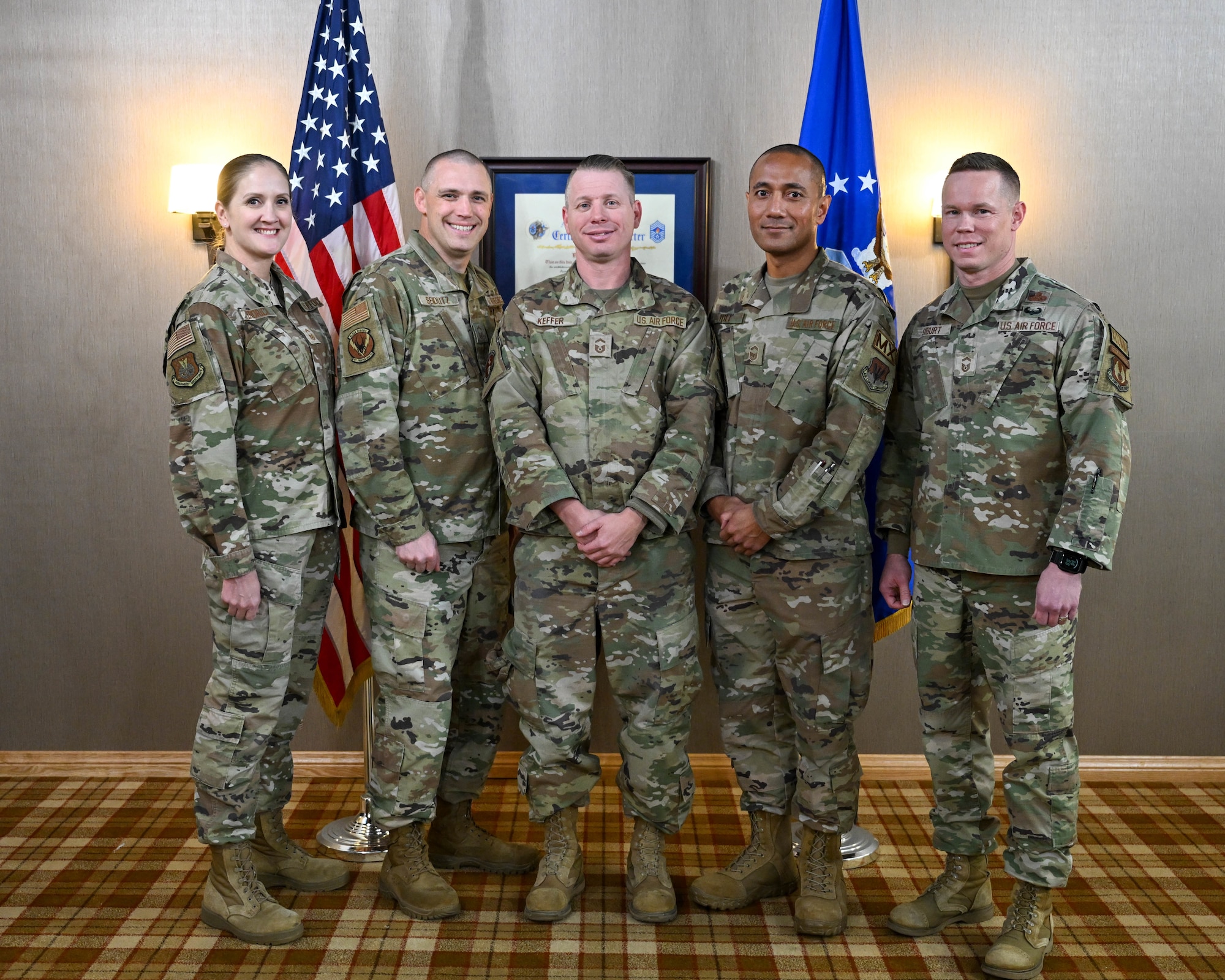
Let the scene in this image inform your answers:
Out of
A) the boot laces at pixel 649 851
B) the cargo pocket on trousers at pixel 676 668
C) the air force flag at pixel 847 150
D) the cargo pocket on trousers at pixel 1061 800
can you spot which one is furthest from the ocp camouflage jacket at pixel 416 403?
the cargo pocket on trousers at pixel 1061 800

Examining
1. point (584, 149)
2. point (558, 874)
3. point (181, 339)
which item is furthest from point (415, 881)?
point (584, 149)

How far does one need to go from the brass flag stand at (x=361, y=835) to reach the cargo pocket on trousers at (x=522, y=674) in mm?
566

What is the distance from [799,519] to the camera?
2.56m

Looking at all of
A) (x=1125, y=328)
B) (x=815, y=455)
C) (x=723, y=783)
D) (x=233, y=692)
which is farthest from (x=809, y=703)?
(x=1125, y=328)

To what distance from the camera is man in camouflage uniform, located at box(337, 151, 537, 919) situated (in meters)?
2.61

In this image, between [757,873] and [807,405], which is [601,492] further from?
[757,873]

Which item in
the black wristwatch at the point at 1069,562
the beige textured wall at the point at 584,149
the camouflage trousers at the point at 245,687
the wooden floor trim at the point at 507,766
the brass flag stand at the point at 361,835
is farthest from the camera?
the wooden floor trim at the point at 507,766

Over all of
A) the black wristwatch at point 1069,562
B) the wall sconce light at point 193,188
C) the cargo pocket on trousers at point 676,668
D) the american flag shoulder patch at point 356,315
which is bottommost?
the cargo pocket on trousers at point 676,668

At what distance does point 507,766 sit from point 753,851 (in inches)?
43.7

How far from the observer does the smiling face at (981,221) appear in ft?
8.02

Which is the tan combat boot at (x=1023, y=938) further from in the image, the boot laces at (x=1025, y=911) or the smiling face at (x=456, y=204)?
the smiling face at (x=456, y=204)

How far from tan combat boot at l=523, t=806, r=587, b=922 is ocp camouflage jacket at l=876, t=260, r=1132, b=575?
1159mm

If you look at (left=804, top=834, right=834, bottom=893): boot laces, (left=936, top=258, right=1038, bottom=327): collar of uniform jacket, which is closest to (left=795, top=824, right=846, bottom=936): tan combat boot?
(left=804, top=834, right=834, bottom=893): boot laces

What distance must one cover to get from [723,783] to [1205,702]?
1.69 metres
